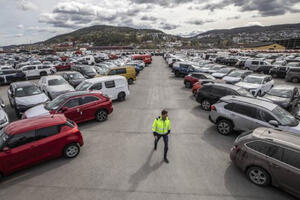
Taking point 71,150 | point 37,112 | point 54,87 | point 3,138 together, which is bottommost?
point 71,150

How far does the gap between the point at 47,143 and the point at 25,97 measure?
20.4 ft

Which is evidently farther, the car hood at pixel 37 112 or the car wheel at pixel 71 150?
the car hood at pixel 37 112

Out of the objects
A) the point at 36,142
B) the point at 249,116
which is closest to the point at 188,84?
the point at 249,116

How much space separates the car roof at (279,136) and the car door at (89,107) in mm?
7047

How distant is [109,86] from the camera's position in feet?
38.4

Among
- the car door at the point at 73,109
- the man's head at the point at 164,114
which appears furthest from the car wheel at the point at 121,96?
the man's head at the point at 164,114

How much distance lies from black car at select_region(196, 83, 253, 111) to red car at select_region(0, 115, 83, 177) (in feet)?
25.0

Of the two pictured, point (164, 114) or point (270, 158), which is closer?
point (270, 158)

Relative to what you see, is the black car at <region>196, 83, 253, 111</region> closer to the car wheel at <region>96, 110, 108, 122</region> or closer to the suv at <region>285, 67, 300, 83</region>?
the car wheel at <region>96, 110, 108, 122</region>

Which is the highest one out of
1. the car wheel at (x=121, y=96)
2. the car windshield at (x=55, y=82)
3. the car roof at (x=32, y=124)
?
the car windshield at (x=55, y=82)

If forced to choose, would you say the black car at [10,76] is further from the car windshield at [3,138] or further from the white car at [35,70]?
the car windshield at [3,138]

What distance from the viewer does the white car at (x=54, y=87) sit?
11.5 metres

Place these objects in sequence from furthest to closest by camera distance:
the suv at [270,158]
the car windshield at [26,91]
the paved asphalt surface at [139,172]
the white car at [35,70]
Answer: the white car at [35,70], the car windshield at [26,91], the paved asphalt surface at [139,172], the suv at [270,158]

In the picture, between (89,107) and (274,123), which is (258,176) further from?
(89,107)
